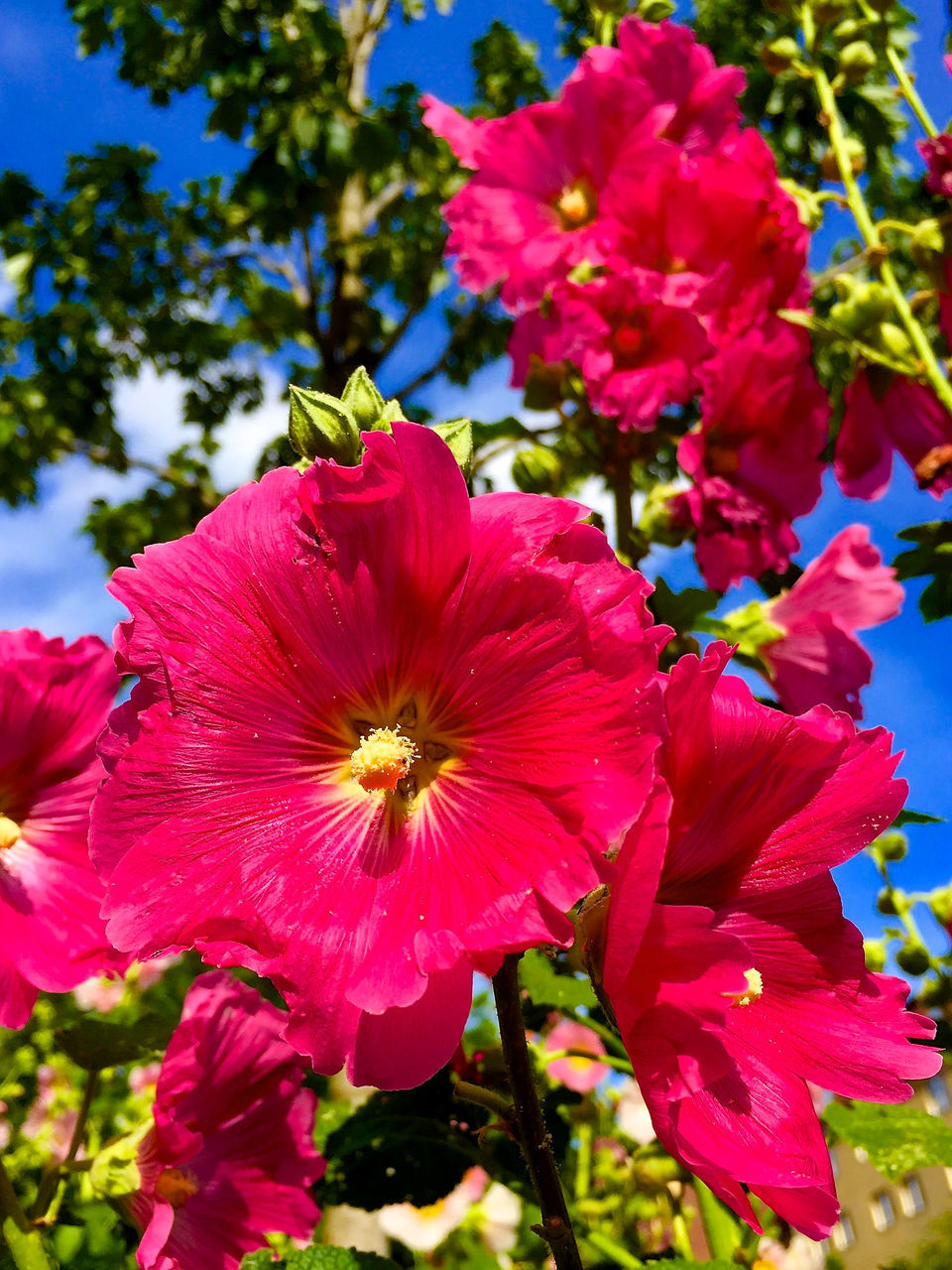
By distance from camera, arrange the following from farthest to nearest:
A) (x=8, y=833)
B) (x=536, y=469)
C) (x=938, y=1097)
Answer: (x=938, y=1097), (x=536, y=469), (x=8, y=833)

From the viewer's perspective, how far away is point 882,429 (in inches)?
54.1

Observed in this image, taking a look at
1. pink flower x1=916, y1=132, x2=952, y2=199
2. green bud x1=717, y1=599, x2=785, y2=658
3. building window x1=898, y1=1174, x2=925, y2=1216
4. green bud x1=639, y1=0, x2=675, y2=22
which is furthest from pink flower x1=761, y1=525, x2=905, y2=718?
building window x1=898, y1=1174, x2=925, y2=1216

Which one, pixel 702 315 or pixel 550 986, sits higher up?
pixel 702 315

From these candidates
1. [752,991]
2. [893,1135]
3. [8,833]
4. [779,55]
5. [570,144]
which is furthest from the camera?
[779,55]

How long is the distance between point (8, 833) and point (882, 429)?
1.16 metres

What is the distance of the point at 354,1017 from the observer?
58 centimetres

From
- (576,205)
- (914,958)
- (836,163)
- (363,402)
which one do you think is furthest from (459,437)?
(914,958)

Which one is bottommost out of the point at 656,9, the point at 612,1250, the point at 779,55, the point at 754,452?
the point at 612,1250

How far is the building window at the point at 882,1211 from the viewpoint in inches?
864

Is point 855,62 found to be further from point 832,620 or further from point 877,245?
point 832,620

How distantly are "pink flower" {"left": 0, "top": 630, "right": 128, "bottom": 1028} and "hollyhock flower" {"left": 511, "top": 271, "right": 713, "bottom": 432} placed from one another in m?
0.65

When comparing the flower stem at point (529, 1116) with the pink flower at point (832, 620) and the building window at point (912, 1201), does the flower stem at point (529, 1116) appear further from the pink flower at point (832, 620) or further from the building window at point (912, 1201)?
the building window at point (912, 1201)

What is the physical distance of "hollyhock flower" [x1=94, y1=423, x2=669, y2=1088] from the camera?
1.90 feet

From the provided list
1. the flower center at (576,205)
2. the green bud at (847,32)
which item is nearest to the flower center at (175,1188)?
the flower center at (576,205)
